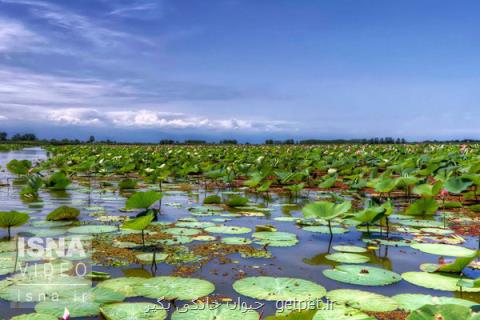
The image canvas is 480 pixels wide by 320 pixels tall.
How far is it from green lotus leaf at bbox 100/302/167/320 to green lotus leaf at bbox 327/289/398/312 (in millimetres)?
1190

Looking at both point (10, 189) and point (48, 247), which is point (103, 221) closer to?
point (48, 247)

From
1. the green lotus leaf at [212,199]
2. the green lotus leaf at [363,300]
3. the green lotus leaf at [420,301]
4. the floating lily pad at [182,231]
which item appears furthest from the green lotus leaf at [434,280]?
the green lotus leaf at [212,199]

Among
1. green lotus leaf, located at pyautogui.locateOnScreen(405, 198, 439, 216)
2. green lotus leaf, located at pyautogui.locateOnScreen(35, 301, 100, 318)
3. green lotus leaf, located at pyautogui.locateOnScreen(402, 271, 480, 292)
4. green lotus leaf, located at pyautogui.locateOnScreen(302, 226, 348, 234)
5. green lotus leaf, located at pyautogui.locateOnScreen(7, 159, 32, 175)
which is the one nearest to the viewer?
green lotus leaf, located at pyautogui.locateOnScreen(35, 301, 100, 318)

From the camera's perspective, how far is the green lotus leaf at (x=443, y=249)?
4074 millimetres

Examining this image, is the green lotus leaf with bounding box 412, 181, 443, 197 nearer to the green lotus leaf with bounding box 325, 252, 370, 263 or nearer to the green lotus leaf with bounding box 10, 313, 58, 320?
the green lotus leaf with bounding box 325, 252, 370, 263

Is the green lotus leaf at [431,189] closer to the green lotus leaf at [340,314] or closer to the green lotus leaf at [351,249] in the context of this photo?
the green lotus leaf at [351,249]

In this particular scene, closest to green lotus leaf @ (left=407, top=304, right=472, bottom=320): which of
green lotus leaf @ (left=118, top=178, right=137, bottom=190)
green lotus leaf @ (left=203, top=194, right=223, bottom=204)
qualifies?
green lotus leaf @ (left=203, top=194, right=223, bottom=204)

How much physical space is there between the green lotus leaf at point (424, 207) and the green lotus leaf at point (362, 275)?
9.00 ft

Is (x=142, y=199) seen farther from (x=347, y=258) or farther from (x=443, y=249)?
(x=443, y=249)

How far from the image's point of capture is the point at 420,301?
9.44ft

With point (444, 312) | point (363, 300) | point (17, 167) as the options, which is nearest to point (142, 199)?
point (363, 300)

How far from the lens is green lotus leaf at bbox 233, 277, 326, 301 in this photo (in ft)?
9.66

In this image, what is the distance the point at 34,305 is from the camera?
2705 millimetres

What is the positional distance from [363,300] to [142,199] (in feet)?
8.65
